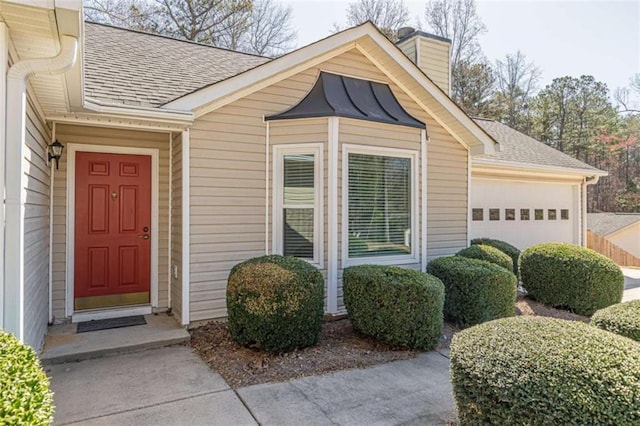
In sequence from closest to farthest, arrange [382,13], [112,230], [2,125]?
[2,125], [112,230], [382,13]

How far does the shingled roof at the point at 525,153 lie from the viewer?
31.7 ft

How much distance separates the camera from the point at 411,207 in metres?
6.30

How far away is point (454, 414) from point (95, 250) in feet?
16.1

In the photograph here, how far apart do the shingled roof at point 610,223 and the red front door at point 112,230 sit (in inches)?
735

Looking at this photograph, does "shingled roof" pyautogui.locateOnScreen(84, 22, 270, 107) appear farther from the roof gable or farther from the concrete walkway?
the concrete walkway

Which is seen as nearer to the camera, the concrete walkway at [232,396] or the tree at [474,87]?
the concrete walkway at [232,396]

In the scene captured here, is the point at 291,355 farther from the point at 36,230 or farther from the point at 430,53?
the point at 430,53

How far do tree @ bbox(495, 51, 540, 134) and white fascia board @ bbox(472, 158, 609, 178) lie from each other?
1522 centimetres

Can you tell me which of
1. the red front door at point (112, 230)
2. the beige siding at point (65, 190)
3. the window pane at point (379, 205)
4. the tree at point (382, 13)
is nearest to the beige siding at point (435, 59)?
the window pane at point (379, 205)

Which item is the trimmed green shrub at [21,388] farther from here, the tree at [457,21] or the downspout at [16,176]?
the tree at [457,21]

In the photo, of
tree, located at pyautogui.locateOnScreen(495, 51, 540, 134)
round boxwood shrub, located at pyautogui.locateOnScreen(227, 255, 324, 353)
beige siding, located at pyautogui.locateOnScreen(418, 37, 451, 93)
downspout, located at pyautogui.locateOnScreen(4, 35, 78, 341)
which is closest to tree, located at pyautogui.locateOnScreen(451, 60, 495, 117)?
tree, located at pyautogui.locateOnScreen(495, 51, 540, 134)

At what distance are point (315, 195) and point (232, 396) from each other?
2.90m

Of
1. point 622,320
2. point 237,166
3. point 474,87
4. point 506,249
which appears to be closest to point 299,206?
point 237,166

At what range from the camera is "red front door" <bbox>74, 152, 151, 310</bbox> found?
5371 mm
